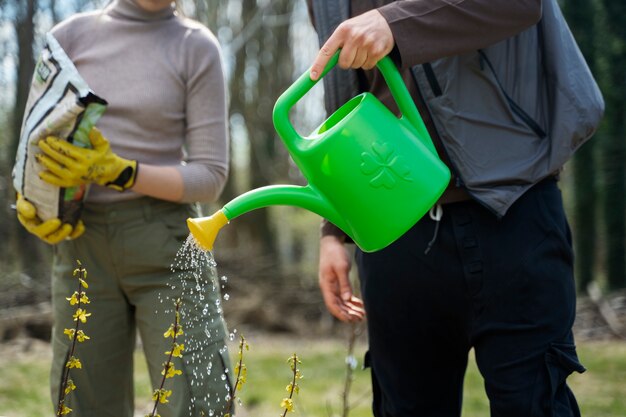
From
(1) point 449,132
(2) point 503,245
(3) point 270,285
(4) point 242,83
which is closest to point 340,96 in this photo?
(1) point 449,132

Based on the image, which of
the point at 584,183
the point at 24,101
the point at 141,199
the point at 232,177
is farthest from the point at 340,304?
the point at 232,177

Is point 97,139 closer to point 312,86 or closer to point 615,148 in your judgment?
point 312,86

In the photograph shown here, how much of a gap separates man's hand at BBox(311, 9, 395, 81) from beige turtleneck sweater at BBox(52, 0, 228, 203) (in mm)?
845

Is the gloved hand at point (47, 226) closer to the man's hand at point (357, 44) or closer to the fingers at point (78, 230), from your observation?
the fingers at point (78, 230)

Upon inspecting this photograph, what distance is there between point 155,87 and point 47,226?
0.48 meters

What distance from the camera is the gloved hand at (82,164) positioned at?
201 cm

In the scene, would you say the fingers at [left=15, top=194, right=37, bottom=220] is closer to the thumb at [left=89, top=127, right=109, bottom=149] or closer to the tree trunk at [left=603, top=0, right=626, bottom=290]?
the thumb at [left=89, top=127, right=109, bottom=149]

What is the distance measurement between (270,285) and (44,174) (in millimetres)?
5688

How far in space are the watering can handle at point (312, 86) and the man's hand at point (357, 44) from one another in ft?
0.06

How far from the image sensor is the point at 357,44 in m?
1.45

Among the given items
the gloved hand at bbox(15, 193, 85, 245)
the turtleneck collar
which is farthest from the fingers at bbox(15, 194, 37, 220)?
the turtleneck collar

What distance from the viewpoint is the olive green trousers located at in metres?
2.14

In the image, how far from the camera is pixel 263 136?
1042 centimetres

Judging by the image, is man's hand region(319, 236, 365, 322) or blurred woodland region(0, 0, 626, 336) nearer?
man's hand region(319, 236, 365, 322)
